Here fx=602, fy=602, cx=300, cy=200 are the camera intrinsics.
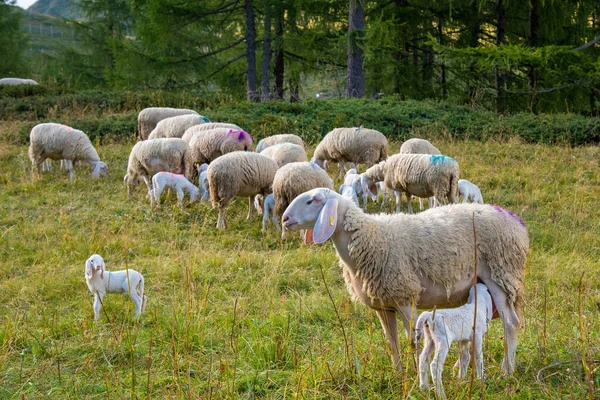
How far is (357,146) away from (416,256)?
7.83 meters

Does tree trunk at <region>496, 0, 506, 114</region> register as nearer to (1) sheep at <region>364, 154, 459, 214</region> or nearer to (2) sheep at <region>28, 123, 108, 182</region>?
(1) sheep at <region>364, 154, 459, 214</region>

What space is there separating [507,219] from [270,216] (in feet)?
17.7

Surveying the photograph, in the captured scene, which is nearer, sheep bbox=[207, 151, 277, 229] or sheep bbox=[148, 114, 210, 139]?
sheep bbox=[207, 151, 277, 229]

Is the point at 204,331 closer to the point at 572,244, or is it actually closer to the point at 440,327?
the point at 440,327

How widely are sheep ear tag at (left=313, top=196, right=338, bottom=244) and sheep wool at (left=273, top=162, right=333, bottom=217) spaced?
429 cm

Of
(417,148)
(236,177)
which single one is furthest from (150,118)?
(417,148)

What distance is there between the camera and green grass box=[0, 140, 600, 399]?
348cm

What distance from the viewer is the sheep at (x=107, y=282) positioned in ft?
16.9

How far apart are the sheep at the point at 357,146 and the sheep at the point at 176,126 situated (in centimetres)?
286

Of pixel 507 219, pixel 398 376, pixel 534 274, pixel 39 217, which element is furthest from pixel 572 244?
pixel 39 217

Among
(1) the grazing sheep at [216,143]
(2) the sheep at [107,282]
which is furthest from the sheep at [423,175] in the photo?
(2) the sheep at [107,282]

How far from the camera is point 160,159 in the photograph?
10375 millimetres

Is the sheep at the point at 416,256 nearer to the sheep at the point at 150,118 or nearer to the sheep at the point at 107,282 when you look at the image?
the sheep at the point at 107,282

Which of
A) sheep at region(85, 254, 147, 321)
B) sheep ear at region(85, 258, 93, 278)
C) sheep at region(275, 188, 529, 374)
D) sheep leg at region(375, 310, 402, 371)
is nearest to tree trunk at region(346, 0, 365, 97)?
sheep at region(85, 254, 147, 321)
